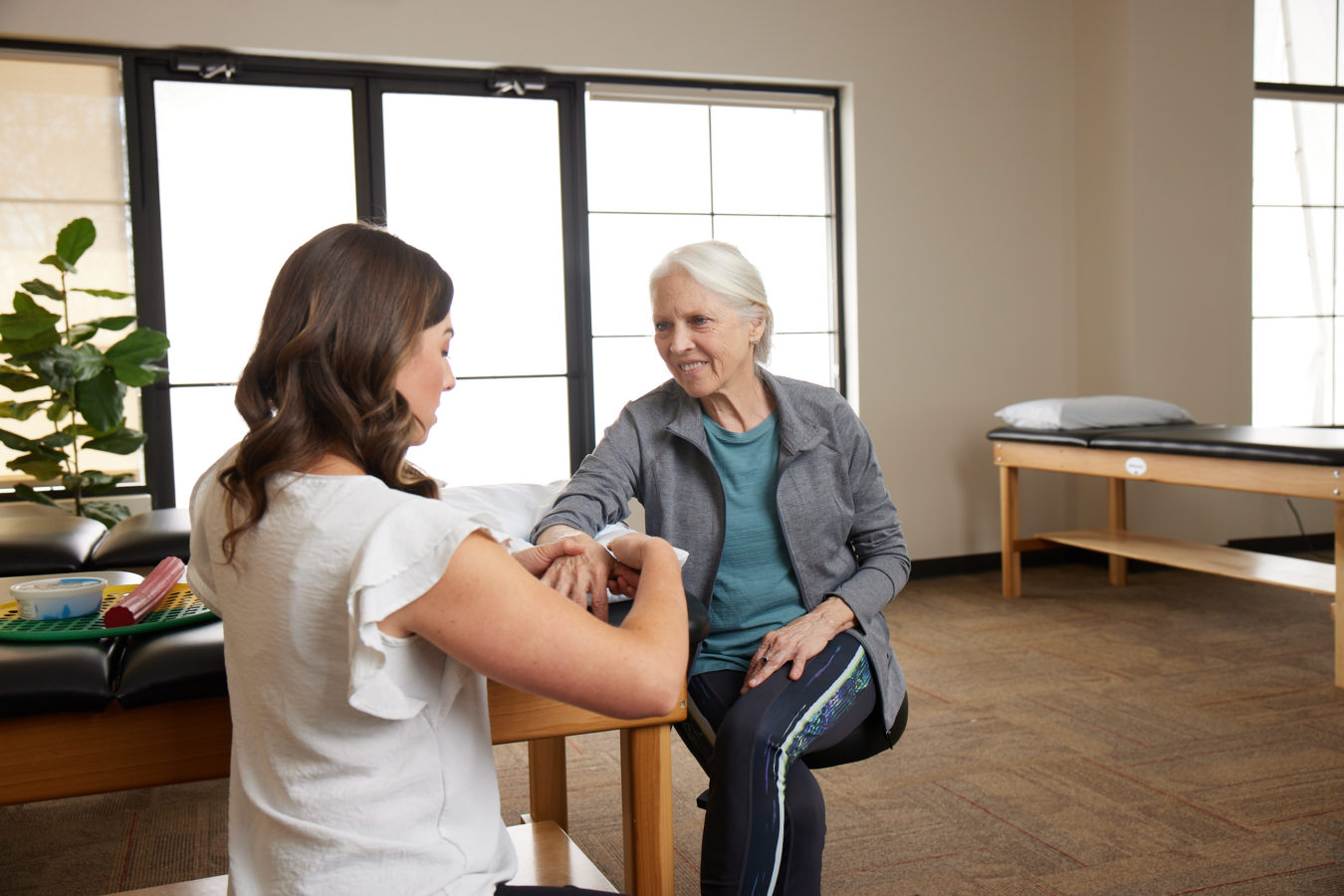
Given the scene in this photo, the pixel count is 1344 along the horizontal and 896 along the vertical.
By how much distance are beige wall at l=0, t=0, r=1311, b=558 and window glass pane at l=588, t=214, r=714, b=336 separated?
61cm

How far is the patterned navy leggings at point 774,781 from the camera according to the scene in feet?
4.28

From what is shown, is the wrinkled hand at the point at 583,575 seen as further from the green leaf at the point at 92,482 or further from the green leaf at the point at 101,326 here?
the green leaf at the point at 92,482

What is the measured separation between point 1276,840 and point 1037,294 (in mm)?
3068

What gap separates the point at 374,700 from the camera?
0.79m

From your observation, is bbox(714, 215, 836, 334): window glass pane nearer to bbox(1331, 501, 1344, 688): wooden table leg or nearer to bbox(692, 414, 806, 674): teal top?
bbox(1331, 501, 1344, 688): wooden table leg

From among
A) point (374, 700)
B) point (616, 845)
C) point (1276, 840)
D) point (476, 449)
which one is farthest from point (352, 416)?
point (476, 449)

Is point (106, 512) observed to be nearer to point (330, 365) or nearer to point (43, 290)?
point (43, 290)

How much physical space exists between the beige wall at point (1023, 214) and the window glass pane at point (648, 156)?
25 cm

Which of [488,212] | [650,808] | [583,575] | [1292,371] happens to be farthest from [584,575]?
[1292,371]

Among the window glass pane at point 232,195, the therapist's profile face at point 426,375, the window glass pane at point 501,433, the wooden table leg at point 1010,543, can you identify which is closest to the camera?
the therapist's profile face at point 426,375

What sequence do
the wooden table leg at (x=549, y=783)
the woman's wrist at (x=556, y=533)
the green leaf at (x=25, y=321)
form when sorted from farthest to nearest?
the green leaf at (x=25, y=321), the wooden table leg at (x=549, y=783), the woman's wrist at (x=556, y=533)

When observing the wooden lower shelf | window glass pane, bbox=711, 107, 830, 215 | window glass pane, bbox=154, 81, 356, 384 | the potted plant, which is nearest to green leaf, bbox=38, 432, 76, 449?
the potted plant

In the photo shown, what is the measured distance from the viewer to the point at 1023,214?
4.65 meters

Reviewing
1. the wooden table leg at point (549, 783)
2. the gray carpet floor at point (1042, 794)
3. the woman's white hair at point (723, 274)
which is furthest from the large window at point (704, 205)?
the woman's white hair at point (723, 274)
